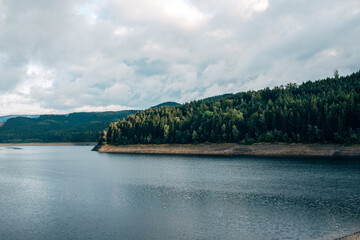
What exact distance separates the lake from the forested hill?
42476 mm

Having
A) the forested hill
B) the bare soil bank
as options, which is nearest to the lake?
the bare soil bank

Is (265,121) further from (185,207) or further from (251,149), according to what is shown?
(185,207)

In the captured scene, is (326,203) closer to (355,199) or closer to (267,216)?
(355,199)

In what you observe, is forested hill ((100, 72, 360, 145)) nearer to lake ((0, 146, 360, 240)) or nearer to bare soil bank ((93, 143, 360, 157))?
bare soil bank ((93, 143, 360, 157))

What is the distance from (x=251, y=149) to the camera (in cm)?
10275

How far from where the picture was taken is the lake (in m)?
24.7

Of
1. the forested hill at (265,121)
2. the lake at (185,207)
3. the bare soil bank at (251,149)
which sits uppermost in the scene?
the forested hill at (265,121)

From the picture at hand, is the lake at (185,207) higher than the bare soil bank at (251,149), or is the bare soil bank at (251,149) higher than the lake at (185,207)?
the bare soil bank at (251,149)

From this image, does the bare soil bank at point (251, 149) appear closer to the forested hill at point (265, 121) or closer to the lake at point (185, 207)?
the forested hill at point (265, 121)

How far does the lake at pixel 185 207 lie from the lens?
2475 cm

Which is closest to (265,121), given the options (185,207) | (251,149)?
(251,149)

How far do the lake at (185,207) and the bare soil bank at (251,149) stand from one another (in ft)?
114

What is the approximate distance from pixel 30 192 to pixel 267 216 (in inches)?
1273

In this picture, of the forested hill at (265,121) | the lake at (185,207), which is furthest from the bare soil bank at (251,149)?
the lake at (185,207)
